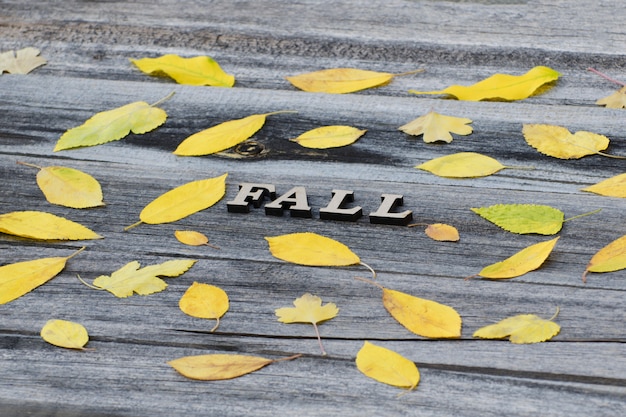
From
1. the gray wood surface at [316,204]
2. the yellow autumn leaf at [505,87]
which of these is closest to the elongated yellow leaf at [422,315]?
the gray wood surface at [316,204]

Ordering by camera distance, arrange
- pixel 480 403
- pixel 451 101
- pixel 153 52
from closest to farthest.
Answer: pixel 480 403, pixel 451 101, pixel 153 52

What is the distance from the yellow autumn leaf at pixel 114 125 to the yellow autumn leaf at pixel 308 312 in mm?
560

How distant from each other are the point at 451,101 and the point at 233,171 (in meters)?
0.43

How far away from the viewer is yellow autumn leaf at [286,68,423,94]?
1615mm

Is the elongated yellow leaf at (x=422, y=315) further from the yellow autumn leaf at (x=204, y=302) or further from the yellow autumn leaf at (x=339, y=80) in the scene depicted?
the yellow autumn leaf at (x=339, y=80)

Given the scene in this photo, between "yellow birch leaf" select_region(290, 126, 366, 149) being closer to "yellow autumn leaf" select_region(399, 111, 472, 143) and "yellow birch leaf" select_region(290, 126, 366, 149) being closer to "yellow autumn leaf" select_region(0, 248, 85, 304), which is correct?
"yellow autumn leaf" select_region(399, 111, 472, 143)

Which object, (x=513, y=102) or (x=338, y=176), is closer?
(x=338, y=176)

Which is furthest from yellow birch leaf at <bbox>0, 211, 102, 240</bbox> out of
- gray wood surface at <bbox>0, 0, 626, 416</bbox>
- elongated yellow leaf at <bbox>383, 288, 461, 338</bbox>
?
elongated yellow leaf at <bbox>383, 288, 461, 338</bbox>

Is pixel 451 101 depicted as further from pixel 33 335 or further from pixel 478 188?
pixel 33 335

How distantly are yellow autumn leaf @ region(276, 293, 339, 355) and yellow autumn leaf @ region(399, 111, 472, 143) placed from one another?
450mm

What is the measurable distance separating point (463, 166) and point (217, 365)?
0.56 meters

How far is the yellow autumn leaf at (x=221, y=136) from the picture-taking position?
1.44 metres

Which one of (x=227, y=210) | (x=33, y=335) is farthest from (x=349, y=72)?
(x=33, y=335)

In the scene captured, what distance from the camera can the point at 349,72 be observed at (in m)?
1.65
